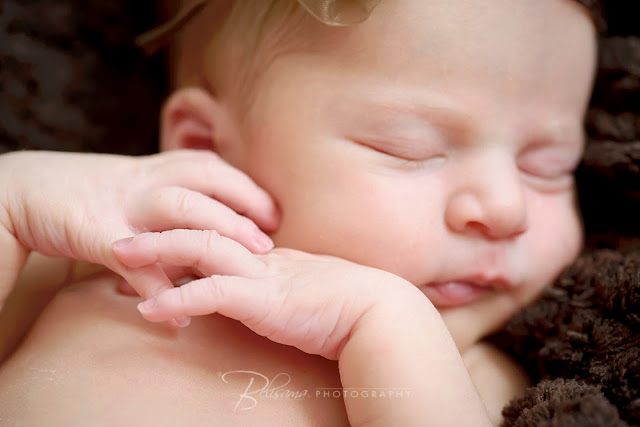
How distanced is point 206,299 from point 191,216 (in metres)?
0.20

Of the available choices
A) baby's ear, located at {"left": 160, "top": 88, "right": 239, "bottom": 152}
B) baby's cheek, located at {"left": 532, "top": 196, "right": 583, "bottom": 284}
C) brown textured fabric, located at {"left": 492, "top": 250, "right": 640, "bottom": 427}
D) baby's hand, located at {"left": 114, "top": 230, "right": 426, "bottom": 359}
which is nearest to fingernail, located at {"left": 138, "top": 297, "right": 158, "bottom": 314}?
baby's hand, located at {"left": 114, "top": 230, "right": 426, "bottom": 359}

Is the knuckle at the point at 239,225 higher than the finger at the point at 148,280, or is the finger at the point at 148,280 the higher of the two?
the knuckle at the point at 239,225

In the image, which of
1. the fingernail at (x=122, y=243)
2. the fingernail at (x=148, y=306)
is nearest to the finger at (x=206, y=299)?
the fingernail at (x=148, y=306)

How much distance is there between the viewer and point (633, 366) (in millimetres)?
1095

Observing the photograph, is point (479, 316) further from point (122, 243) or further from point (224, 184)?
point (122, 243)

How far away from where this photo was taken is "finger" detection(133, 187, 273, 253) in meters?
1.12

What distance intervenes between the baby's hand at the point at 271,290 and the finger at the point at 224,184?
167mm

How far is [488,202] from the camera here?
1.18 m

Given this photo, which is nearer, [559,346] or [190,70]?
[559,346]

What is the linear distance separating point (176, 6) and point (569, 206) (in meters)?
1.07

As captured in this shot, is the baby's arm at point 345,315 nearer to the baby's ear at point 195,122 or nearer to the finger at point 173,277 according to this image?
the finger at point 173,277

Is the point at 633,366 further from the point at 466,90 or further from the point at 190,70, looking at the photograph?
the point at 190,70

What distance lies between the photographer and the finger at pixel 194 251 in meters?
1.03

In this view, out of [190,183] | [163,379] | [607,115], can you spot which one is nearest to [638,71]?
[607,115]
